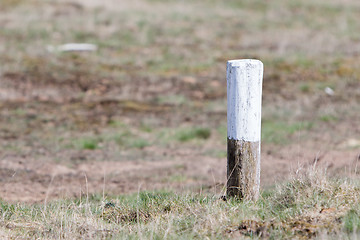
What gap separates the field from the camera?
14.5ft

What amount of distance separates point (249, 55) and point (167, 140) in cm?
861

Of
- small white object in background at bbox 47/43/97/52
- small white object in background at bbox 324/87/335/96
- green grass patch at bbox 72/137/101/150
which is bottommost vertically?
green grass patch at bbox 72/137/101/150

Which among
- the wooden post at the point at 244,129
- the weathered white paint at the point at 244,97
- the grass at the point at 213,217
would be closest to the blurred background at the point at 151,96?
the grass at the point at 213,217

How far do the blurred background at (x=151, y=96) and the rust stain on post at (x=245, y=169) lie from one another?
456mm

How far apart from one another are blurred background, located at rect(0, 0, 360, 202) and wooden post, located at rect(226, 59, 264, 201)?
19.8 inches

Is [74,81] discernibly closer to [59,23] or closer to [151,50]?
[151,50]

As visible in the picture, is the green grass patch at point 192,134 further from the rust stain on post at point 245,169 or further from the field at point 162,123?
the rust stain on post at point 245,169

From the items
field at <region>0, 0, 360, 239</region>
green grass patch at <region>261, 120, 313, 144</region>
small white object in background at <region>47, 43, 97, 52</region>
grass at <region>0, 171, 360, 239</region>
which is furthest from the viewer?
small white object in background at <region>47, 43, 97, 52</region>

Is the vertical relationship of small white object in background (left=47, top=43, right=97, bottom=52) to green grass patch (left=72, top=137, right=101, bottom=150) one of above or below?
above

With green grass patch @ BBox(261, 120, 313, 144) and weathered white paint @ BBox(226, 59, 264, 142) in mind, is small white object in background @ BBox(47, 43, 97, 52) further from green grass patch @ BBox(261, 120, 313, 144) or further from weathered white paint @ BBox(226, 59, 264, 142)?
weathered white paint @ BBox(226, 59, 264, 142)

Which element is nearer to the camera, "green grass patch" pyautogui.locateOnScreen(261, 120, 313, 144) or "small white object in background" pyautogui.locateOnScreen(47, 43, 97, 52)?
"green grass patch" pyautogui.locateOnScreen(261, 120, 313, 144)

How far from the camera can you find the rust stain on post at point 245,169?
4.78 meters

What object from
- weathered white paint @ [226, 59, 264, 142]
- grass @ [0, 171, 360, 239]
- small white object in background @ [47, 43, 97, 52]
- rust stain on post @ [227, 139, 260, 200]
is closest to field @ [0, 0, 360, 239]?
grass @ [0, 171, 360, 239]

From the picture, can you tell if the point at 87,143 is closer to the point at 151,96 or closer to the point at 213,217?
the point at 151,96
